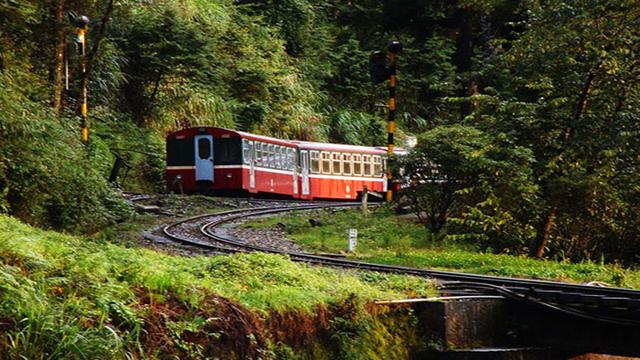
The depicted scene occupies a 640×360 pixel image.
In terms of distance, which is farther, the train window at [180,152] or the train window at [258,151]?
the train window at [258,151]

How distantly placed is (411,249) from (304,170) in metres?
16.9

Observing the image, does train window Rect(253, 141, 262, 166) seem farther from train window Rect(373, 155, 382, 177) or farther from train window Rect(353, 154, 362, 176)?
train window Rect(373, 155, 382, 177)

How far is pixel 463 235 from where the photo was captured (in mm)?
18109

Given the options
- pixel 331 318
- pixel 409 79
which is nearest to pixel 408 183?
pixel 331 318

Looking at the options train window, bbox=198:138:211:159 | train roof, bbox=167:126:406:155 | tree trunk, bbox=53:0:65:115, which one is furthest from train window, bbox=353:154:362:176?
tree trunk, bbox=53:0:65:115

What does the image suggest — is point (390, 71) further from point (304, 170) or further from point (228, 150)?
point (304, 170)

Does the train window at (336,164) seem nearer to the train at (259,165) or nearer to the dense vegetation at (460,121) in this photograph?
the train at (259,165)

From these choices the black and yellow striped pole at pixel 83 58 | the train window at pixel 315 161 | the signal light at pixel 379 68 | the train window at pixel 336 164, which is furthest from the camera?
the train window at pixel 336 164

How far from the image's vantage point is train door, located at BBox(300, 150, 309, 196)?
34.0 m

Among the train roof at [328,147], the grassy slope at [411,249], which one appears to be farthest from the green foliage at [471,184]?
the train roof at [328,147]

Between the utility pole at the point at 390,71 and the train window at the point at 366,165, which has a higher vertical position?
the utility pole at the point at 390,71

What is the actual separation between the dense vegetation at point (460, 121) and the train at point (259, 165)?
1.82 meters

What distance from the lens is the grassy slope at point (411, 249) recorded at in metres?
14.1

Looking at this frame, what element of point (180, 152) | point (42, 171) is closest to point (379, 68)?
point (180, 152)
